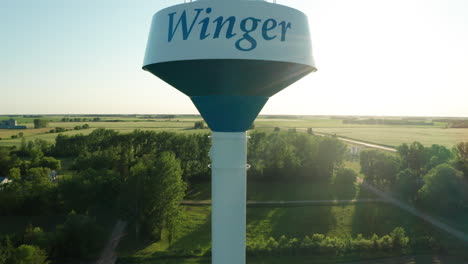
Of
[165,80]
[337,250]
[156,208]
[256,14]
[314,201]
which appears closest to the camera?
[256,14]

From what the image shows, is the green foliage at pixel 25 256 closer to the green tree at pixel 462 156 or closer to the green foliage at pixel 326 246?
the green foliage at pixel 326 246

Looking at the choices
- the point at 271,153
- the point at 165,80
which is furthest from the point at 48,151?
the point at 165,80

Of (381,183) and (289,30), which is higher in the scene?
(289,30)

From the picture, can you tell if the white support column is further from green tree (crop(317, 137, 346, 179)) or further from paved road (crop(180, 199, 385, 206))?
A: green tree (crop(317, 137, 346, 179))

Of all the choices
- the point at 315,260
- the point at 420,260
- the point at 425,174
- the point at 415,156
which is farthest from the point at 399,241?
the point at 415,156

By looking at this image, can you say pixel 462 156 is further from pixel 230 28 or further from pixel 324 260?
pixel 230 28

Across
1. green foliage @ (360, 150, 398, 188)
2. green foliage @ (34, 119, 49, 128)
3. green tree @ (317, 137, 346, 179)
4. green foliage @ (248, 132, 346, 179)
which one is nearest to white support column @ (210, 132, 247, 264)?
green foliage @ (360, 150, 398, 188)

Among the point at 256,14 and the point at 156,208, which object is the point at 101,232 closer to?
the point at 156,208
